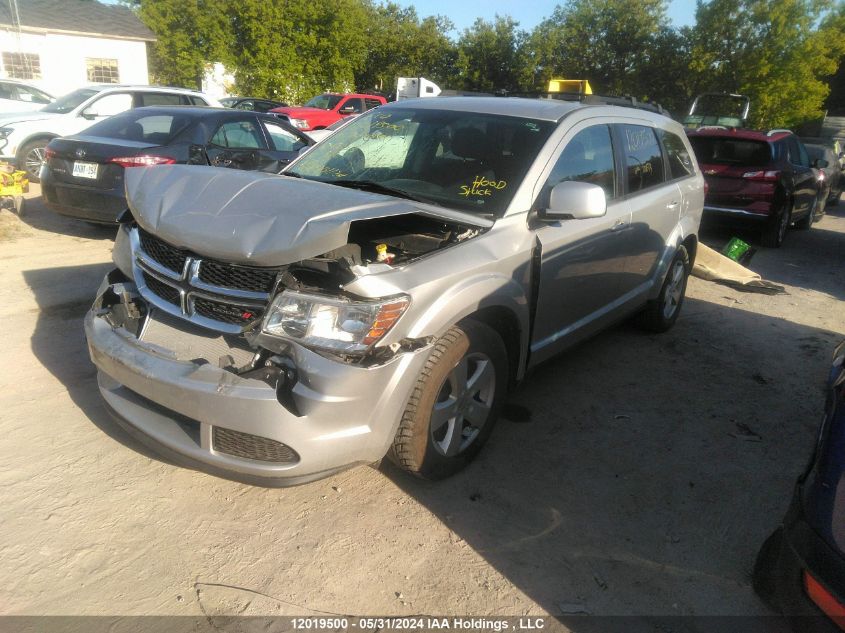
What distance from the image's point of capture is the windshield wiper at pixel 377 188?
11.7ft

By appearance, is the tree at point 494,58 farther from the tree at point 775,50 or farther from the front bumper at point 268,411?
the front bumper at point 268,411

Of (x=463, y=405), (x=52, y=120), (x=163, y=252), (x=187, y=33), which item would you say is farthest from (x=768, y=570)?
(x=187, y=33)

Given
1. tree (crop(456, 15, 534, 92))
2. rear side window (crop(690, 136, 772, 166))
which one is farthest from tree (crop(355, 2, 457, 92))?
rear side window (crop(690, 136, 772, 166))

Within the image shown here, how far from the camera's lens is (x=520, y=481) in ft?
11.3

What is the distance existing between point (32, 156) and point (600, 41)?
1356 inches

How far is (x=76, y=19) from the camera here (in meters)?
27.4

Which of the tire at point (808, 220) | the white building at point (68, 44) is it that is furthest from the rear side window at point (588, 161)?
the white building at point (68, 44)

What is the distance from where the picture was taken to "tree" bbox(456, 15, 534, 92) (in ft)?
133

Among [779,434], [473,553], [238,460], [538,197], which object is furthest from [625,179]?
[238,460]

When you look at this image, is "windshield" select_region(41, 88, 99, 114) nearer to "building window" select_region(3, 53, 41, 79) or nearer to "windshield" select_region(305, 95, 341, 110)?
"windshield" select_region(305, 95, 341, 110)

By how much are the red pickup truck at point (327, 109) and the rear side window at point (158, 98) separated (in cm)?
802

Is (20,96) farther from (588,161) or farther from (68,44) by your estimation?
(588,161)

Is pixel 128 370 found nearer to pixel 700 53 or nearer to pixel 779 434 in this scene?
pixel 779 434

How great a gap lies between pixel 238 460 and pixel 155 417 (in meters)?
0.51
